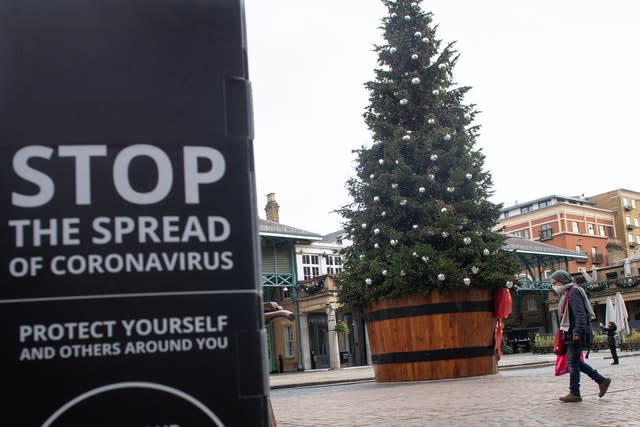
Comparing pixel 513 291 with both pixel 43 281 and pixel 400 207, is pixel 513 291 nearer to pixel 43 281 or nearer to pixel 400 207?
pixel 400 207

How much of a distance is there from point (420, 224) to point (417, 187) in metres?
0.67

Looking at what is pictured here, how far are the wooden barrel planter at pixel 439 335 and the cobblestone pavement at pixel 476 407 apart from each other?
898 mm

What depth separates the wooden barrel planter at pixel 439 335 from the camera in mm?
11953

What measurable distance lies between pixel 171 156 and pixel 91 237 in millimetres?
341

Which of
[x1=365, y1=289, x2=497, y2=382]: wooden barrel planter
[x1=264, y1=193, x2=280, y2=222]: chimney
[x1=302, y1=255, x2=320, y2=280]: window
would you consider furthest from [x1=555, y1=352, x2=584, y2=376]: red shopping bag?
[x1=264, y1=193, x2=280, y2=222]: chimney

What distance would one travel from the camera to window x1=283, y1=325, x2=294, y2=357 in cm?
4250

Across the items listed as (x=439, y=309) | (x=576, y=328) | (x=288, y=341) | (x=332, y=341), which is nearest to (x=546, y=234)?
(x=288, y=341)

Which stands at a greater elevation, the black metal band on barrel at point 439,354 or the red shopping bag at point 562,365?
the black metal band on barrel at point 439,354

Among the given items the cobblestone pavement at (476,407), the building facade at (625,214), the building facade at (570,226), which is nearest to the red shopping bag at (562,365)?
the cobblestone pavement at (476,407)

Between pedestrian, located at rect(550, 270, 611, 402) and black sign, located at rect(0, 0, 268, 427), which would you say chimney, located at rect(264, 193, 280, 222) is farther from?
black sign, located at rect(0, 0, 268, 427)

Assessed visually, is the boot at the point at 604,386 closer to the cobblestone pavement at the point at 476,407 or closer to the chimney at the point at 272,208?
the cobblestone pavement at the point at 476,407

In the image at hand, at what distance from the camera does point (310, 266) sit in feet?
155

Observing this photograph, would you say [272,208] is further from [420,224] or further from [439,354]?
[439,354]

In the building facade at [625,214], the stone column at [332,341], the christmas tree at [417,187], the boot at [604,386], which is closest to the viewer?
the boot at [604,386]
